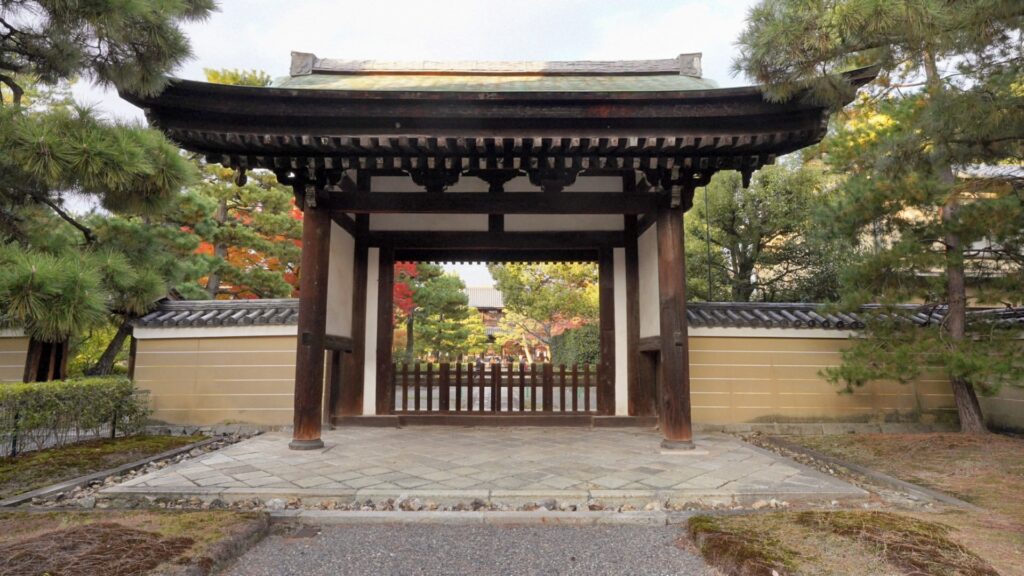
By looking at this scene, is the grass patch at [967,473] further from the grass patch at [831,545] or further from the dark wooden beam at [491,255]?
the dark wooden beam at [491,255]

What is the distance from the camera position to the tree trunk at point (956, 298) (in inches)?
187

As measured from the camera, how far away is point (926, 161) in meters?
4.77

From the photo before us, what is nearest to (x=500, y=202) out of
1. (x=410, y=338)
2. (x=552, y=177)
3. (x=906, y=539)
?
(x=552, y=177)

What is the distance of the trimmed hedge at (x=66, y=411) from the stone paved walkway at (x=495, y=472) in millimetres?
1778

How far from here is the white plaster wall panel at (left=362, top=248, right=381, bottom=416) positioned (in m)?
6.05

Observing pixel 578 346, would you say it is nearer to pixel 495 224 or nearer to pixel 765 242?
pixel 765 242

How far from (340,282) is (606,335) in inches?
130

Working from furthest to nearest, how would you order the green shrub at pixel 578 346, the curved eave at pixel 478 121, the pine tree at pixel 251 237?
the green shrub at pixel 578 346
the pine tree at pixel 251 237
the curved eave at pixel 478 121

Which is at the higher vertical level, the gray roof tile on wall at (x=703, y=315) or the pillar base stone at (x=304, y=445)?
the gray roof tile on wall at (x=703, y=315)

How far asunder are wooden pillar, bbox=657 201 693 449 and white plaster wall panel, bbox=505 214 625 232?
5.25 ft

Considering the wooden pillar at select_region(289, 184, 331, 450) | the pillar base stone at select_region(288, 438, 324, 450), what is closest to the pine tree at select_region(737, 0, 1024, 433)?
the wooden pillar at select_region(289, 184, 331, 450)

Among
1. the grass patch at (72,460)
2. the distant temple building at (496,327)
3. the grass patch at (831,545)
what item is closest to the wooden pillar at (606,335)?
the grass patch at (831,545)

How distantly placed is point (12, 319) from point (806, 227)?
1172 cm

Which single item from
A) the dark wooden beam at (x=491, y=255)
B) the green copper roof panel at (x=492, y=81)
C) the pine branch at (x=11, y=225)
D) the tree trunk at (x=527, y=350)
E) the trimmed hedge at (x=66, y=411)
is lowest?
the trimmed hedge at (x=66, y=411)
